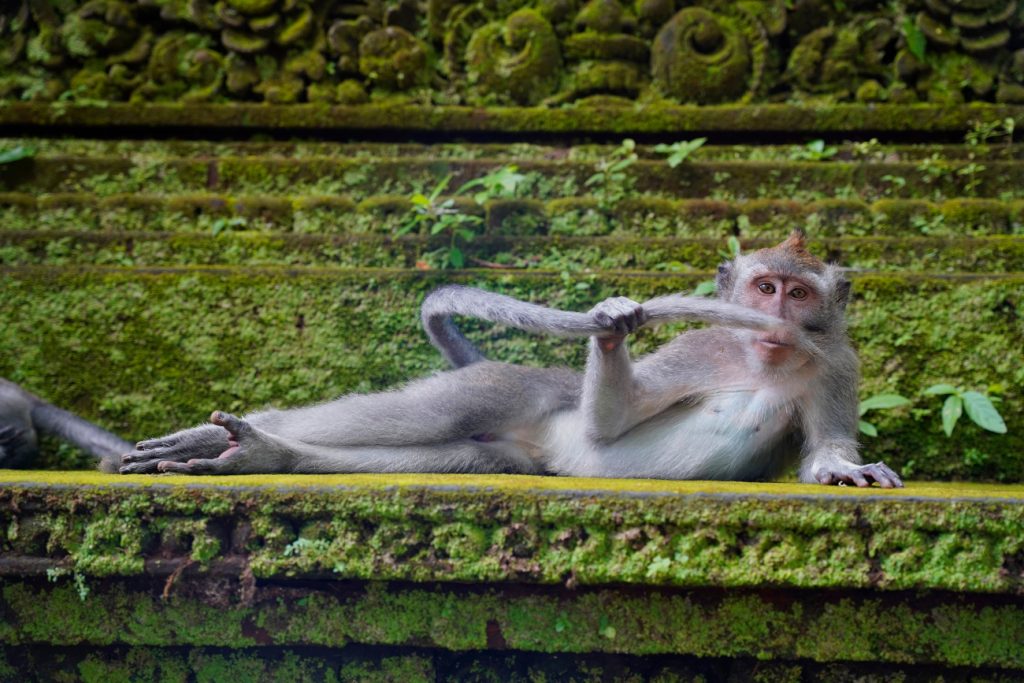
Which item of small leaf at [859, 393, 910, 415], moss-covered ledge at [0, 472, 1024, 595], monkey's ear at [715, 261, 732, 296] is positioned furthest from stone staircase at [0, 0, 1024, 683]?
monkey's ear at [715, 261, 732, 296]

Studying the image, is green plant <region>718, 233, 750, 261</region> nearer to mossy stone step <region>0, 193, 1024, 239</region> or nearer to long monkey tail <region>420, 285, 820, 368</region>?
mossy stone step <region>0, 193, 1024, 239</region>

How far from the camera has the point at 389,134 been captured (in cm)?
518

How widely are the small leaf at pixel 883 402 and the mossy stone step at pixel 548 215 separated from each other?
3.02 feet

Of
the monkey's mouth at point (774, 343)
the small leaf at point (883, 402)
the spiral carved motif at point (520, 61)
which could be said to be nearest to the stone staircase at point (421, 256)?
the small leaf at point (883, 402)

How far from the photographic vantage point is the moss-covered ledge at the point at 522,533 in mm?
2375

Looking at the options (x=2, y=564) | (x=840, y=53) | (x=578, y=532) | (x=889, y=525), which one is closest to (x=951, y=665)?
(x=889, y=525)

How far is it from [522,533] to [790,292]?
1.50 meters

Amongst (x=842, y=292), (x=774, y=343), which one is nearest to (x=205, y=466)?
(x=774, y=343)

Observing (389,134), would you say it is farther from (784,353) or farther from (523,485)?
(523,485)

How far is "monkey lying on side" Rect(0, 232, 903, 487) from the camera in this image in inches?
129

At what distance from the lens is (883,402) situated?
3926 millimetres

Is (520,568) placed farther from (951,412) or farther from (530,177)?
(530,177)

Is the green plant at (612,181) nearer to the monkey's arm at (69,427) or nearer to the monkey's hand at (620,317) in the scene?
the monkey's hand at (620,317)

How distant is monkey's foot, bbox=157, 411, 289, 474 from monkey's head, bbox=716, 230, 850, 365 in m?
1.73
